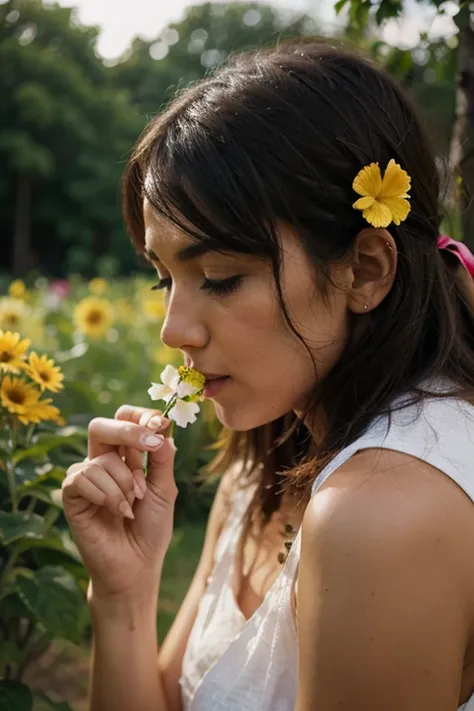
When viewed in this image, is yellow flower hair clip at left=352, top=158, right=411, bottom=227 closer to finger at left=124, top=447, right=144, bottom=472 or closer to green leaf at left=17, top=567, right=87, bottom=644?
finger at left=124, top=447, right=144, bottom=472

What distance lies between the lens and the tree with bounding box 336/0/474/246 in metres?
2.13

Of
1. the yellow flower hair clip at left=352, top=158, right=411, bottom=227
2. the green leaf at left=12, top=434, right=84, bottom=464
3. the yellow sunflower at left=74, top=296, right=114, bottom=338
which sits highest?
the yellow flower hair clip at left=352, top=158, right=411, bottom=227

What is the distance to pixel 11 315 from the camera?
308 cm

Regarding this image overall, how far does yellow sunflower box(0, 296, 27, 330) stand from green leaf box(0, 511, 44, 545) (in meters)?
1.31

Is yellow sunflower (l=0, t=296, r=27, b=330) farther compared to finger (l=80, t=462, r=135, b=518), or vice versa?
yellow sunflower (l=0, t=296, r=27, b=330)

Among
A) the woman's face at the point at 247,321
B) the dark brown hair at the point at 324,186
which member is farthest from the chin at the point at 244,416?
the dark brown hair at the point at 324,186

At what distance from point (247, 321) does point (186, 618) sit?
81 cm

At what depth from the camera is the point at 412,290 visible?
4.98 feet

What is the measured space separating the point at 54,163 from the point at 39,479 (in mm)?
33404

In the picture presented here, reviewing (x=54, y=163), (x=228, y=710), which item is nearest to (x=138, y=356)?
(x=228, y=710)

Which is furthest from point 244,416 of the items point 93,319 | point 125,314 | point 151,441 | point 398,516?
point 125,314

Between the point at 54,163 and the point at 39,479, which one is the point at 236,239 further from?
the point at 54,163

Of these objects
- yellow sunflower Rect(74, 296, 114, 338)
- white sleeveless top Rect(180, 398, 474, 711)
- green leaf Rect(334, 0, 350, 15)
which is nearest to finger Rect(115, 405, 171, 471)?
white sleeveless top Rect(180, 398, 474, 711)

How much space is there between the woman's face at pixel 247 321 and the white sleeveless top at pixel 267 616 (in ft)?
0.58
